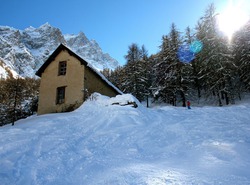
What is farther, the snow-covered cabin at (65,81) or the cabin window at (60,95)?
the cabin window at (60,95)

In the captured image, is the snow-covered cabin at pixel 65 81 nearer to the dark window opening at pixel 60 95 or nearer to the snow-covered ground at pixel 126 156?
the dark window opening at pixel 60 95

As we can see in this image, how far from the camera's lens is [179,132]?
263 inches

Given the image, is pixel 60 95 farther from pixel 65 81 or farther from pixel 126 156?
pixel 126 156

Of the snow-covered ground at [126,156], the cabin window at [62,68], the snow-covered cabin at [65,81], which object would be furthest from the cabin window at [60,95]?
the snow-covered ground at [126,156]

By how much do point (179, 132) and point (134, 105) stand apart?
505 cm

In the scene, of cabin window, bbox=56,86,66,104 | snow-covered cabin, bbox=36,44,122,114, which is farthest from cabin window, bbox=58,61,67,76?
cabin window, bbox=56,86,66,104

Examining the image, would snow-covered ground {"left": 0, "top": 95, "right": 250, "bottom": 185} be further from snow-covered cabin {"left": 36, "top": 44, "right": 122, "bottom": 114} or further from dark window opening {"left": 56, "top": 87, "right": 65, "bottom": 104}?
dark window opening {"left": 56, "top": 87, "right": 65, "bottom": 104}

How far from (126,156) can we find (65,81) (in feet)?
43.9

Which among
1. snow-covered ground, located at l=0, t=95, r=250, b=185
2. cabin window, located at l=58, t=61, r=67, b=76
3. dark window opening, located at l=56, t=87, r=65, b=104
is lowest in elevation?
snow-covered ground, located at l=0, t=95, r=250, b=185

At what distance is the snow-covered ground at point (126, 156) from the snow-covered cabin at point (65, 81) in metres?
8.51

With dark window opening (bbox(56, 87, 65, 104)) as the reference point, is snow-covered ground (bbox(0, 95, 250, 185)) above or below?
below

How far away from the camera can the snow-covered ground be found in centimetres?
330

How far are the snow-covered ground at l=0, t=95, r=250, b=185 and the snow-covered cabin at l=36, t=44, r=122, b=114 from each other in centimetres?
851

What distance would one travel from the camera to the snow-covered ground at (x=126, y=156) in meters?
3.30
